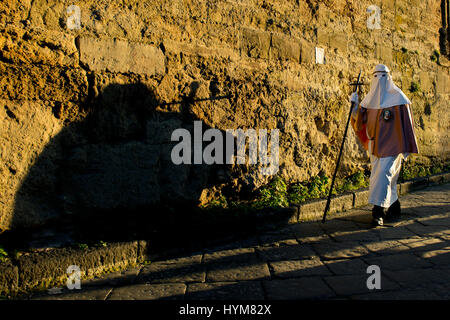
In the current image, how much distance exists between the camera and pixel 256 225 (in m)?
4.09

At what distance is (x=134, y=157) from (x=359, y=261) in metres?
2.28

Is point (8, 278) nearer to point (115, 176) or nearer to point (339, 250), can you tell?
point (115, 176)

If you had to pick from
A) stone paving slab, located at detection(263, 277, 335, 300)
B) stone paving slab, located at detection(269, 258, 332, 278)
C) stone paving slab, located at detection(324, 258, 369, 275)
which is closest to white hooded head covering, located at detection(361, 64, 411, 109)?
stone paving slab, located at detection(324, 258, 369, 275)

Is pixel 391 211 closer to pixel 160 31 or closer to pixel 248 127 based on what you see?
pixel 248 127

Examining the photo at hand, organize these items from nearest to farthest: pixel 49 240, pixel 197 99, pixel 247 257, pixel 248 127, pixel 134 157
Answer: pixel 49 240 → pixel 247 257 → pixel 134 157 → pixel 197 99 → pixel 248 127

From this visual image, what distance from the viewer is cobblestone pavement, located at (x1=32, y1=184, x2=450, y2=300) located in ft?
8.54

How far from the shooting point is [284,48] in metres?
4.88

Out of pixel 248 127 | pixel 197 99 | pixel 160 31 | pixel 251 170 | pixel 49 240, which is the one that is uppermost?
pixel 160 31
